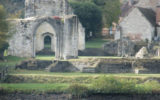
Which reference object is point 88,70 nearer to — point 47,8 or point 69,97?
point 69,97

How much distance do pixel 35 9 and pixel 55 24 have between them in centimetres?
499

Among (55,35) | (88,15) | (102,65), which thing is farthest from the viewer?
(88,15)

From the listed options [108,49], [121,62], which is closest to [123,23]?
[108,49]

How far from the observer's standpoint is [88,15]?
72.1 metres

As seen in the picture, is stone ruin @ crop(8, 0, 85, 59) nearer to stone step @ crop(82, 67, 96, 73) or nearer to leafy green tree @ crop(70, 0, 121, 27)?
stone step @ crop(82, 67, 96, 73)

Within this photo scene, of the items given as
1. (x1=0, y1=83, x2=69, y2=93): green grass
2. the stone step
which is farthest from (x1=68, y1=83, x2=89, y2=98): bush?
the stone step

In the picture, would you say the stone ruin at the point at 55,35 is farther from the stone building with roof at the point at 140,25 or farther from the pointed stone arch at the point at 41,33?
the stone building with roof at the point at 140,25

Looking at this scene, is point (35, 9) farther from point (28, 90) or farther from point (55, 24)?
point (28, 90)

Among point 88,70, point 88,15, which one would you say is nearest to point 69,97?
point 88,70

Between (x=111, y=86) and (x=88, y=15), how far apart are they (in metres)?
37.6

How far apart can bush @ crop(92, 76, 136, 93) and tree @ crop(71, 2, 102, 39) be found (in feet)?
120

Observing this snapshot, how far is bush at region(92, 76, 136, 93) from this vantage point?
35.1 m

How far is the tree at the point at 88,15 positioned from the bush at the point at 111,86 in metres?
36.6

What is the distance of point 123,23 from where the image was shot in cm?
6656
